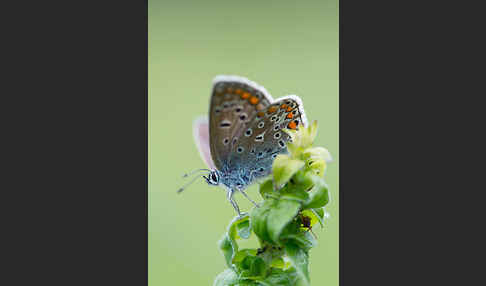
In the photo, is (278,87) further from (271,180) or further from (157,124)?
(271,180)

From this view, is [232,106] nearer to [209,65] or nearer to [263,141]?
[263,141]

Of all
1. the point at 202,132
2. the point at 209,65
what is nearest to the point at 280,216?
the point at 202,132

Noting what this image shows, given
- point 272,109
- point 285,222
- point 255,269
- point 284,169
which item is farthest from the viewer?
point 272,109

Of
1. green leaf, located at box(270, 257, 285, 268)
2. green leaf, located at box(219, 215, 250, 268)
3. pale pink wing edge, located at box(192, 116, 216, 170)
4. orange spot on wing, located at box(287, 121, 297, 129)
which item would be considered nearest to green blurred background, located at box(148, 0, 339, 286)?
pale pink wing edge, located at box(192, 116, 216, 170)

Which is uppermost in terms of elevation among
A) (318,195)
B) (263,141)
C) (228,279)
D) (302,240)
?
(263,141)

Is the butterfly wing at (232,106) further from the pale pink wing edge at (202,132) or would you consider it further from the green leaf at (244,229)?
the green leaf at (244,229)

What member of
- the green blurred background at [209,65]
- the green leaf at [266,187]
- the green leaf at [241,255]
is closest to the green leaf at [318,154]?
the green leaf at [266,187]

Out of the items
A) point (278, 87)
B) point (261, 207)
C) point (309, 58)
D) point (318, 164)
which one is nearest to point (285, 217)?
point (261, 207)
